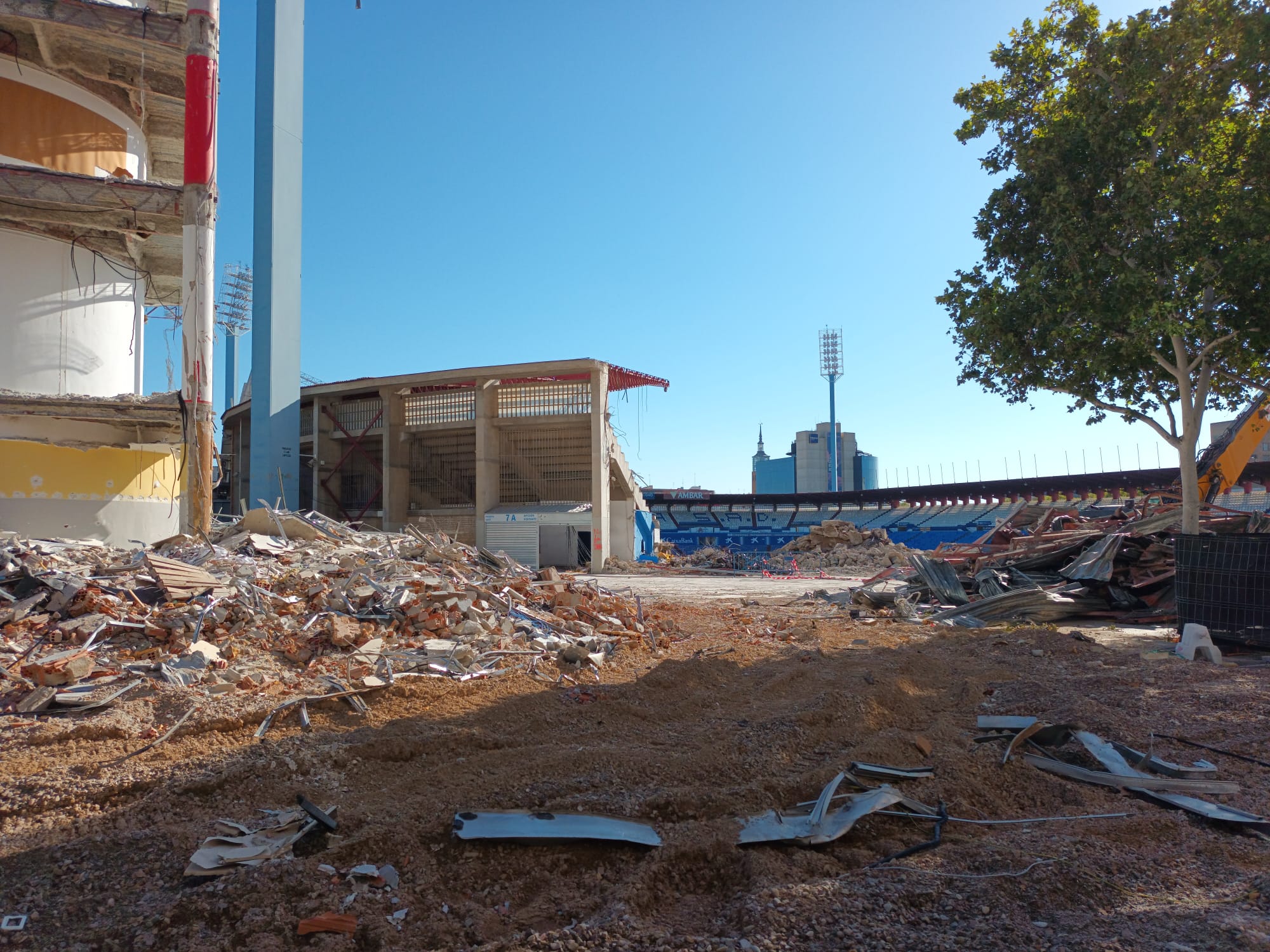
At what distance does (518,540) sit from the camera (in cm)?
2531

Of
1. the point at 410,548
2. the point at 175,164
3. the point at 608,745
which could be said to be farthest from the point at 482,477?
the point at 608,745

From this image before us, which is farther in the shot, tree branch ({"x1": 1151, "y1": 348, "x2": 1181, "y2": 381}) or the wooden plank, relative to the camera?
tree branch ({"x1": 1151, "y1": 348, "x2": 1181, "y2": 381})

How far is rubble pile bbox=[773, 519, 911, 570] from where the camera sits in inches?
1098

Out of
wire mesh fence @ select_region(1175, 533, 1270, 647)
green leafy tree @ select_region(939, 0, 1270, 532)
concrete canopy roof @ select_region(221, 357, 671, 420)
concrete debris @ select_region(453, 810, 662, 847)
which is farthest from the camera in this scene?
concrete canopy roof @ select_region(221, 357, 671, 420)

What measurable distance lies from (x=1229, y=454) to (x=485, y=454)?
20884 millimetres

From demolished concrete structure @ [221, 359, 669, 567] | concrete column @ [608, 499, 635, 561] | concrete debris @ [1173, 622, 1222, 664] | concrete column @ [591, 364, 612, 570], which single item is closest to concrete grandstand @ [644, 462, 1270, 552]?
concrete column @ [608, 499, 635, 561]

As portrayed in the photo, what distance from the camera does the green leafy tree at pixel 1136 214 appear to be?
1030 cm

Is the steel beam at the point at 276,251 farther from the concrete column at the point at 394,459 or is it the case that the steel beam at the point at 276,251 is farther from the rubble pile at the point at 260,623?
the rubble pile at the point at 260,623

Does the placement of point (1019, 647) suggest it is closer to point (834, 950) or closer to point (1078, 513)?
point (834, 950)

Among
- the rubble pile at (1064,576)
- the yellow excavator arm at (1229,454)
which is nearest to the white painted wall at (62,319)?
the rubble pile at (1064,576)

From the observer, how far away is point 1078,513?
57.5ft

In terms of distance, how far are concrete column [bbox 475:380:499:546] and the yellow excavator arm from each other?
2022cm

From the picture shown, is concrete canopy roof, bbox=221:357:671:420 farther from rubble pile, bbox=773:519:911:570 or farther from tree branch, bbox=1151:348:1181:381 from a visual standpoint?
tree branch, bbox=1151:348:1181:381

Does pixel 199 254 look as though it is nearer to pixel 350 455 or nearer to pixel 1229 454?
pixel 350 455
